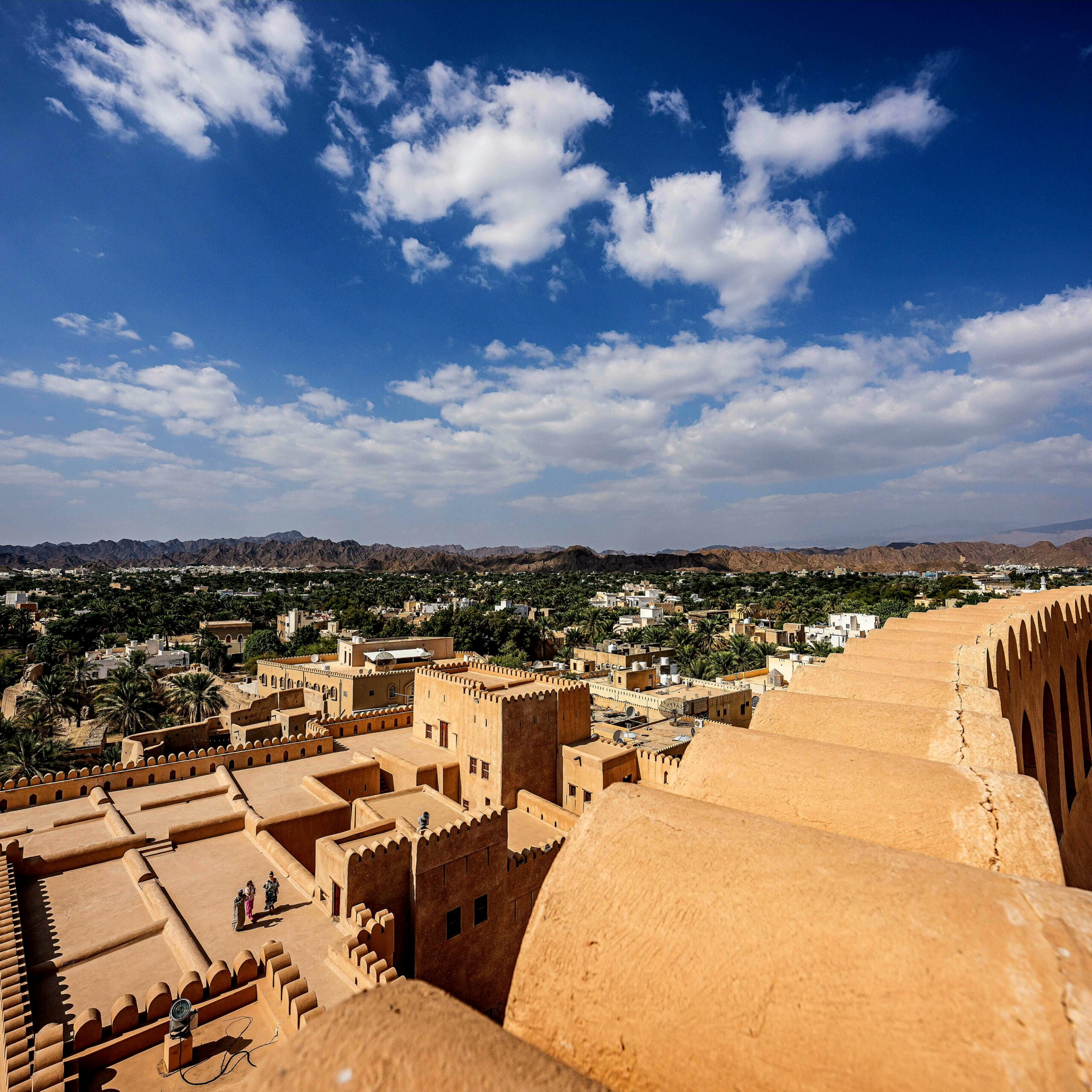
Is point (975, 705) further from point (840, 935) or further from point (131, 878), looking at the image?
point (131, 878)

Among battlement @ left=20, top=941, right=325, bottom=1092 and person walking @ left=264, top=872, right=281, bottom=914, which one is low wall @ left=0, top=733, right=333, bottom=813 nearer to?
person walking @ left=264, top=872, right=281, bottom=914

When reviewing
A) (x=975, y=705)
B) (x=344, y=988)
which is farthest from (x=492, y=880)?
(x=975, y=705)

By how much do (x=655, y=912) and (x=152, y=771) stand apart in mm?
20999

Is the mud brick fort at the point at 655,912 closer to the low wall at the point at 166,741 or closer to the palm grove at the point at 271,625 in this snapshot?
the low wall at the point at 166,741

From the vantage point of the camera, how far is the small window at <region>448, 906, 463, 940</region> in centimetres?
1280

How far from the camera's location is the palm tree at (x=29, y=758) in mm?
24734

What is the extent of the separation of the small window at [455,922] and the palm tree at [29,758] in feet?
68.1

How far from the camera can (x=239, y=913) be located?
11.1 meters

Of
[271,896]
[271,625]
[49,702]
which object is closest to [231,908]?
[271,896]

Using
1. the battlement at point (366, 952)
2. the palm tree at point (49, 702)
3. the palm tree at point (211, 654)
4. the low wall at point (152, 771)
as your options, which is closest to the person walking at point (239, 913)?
the battlement at point (366, 952)

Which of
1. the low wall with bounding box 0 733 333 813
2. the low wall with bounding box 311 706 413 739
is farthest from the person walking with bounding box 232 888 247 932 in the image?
the low wall with bounding box 311 706 413 739

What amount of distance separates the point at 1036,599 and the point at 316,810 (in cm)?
1776

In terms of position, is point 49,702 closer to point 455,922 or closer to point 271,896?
point 271,896

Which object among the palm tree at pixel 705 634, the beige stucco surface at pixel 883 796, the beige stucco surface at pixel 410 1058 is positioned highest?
the beige stucco surface at pixel 883 796
